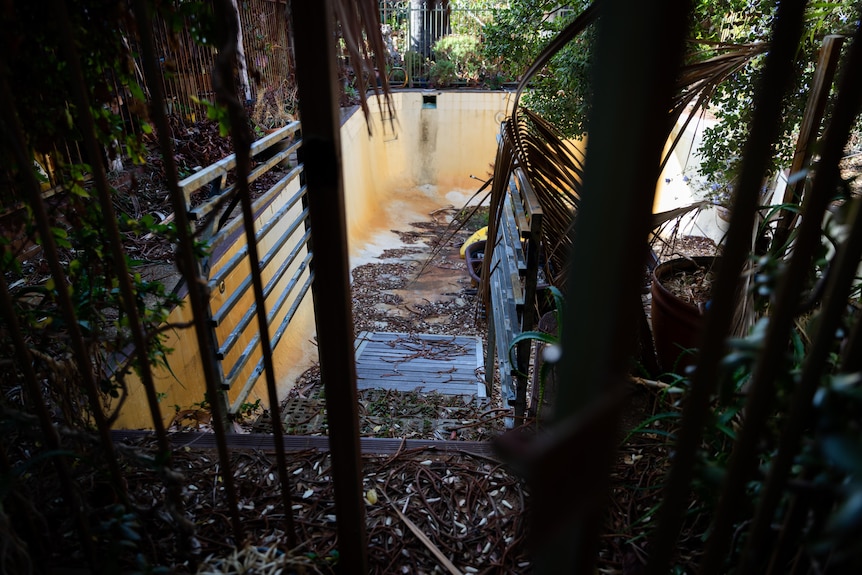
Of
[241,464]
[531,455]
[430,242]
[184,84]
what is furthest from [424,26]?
[531,455]

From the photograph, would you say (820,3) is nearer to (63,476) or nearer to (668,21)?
(668,21)

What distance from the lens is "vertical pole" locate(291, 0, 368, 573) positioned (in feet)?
2.22

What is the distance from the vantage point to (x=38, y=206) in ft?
2.71

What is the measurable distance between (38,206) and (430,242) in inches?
271

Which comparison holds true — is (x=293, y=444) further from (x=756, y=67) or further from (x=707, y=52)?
(x=756, y=67)

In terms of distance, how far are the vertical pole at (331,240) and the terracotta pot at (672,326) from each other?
1.35m

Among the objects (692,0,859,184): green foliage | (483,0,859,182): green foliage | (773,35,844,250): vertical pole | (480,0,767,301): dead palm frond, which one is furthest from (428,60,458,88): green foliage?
(773,35,844,250): vertical pole

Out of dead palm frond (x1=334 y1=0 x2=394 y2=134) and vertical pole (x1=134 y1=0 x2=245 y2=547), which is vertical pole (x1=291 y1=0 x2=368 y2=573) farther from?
vertical pole (x1=134 y1=0 x2=245 y2=547)


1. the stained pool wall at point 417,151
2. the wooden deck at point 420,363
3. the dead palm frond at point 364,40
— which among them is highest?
the dead palm frond at point 364,40

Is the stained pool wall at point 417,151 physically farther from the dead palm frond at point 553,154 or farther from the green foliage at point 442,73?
the dead palm frond at point 553,154

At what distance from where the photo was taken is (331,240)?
2.55 feet

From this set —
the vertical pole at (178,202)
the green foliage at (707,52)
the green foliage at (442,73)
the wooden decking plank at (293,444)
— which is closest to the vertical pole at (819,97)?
the green foliage at (707,52)

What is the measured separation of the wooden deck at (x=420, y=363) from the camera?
3850 millimetres

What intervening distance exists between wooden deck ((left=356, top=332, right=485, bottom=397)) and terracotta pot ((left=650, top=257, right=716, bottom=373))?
1744mm
